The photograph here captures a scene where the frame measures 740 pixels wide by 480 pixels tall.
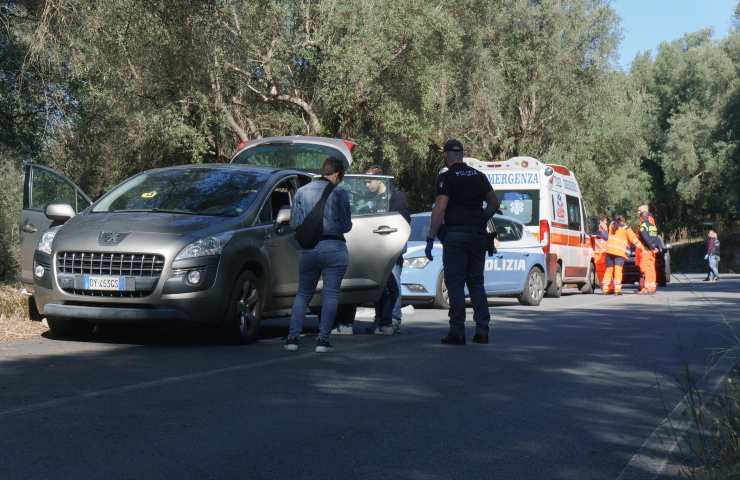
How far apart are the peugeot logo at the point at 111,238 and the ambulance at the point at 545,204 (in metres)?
12.7

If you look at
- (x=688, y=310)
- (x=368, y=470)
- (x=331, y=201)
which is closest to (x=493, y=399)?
(x=368, y=470)

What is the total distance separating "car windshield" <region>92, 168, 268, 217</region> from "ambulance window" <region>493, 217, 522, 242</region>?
27.1ft

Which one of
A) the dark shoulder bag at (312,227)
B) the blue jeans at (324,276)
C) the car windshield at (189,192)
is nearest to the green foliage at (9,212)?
the car windshield at (189,192)

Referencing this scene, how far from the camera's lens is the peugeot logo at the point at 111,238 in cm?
1080

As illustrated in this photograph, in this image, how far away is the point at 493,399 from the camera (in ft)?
25.8

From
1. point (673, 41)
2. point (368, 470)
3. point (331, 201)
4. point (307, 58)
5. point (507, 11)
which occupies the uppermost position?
point (673, 41)

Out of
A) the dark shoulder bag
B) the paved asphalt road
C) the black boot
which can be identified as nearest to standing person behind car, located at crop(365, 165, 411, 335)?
Result: the paved asphalt road

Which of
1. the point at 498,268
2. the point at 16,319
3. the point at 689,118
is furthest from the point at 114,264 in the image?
the point at 689,118

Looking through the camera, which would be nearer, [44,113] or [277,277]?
[277,277]

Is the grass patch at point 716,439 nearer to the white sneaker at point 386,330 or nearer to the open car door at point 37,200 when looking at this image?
the white sneaker at point 386,330

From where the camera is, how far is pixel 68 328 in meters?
11.7

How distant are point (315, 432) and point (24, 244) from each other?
7.46 m

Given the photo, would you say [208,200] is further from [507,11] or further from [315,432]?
[507,11]

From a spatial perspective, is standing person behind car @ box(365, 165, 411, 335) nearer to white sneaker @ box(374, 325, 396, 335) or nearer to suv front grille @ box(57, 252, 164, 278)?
white sneaker @ box(374, 325, 396, 335)
